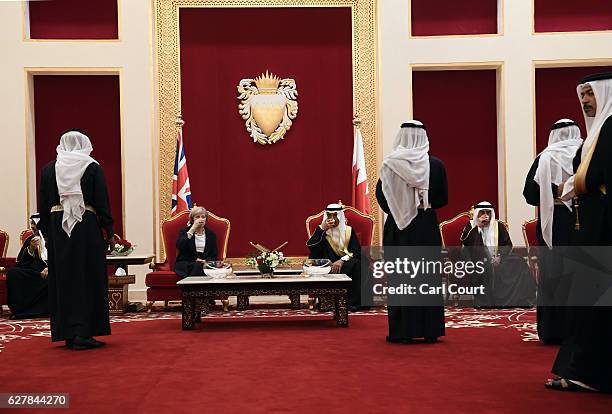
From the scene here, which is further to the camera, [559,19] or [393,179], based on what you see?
[559,19]

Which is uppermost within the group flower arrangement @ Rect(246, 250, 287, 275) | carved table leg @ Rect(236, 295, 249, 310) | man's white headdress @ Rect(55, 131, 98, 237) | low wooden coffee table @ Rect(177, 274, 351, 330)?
man's white headdress @ Rect(55, 131, 98, 237)

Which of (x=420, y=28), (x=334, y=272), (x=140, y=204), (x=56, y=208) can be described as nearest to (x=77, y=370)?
(x=56, y=208)

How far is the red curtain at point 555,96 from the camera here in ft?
33.4

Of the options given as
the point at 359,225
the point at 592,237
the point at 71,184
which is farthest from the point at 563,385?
the point at 359,225

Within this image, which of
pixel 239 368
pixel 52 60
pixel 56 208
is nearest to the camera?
pixel 239 368

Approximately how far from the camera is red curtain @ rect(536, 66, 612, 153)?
10.2 m

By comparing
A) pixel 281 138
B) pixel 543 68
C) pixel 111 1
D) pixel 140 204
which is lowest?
pixel 140 204

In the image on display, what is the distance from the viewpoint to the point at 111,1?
32.9 ft

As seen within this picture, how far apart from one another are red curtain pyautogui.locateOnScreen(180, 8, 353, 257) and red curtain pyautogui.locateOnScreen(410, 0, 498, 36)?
2.97ft

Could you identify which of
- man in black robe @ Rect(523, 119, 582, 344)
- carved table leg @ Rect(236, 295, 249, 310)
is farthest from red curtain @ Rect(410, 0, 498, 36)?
man in black robe @ Rect(523, 119, 582, 344)

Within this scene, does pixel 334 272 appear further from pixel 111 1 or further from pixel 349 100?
pixel 111 1

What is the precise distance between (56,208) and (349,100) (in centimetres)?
525

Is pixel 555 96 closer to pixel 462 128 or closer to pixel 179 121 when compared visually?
pixel 462 128

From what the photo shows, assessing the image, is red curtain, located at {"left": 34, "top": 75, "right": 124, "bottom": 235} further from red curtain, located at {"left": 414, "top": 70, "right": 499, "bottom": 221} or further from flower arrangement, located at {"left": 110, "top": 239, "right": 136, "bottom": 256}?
red curtain, located at {"left": 414, "top": 70, "right": 499, "bottom": 221}
